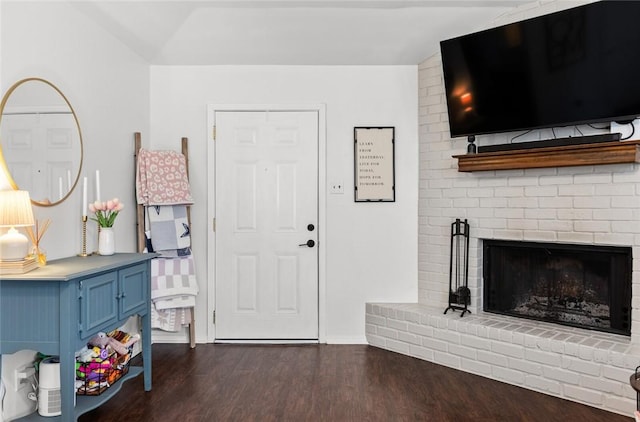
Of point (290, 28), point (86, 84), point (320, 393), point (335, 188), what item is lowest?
point (320, 393)

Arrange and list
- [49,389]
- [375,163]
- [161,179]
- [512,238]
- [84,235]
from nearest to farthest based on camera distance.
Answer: [49,389] → [84,235] → [512,238] → [161,179] → [375,163]

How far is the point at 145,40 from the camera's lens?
380cm

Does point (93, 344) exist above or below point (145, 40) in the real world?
below

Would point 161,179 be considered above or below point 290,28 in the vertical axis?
below

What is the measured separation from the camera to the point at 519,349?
3.31 metres

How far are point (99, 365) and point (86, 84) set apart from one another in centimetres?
181

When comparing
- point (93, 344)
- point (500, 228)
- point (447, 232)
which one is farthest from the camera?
point (447, 232)

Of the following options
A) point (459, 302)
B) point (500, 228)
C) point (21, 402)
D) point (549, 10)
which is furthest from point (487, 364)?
point (21, 402)

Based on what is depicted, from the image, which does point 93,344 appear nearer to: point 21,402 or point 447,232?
point 21,402

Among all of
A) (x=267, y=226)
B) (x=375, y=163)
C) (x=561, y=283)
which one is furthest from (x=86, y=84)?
(x=561, y=283)

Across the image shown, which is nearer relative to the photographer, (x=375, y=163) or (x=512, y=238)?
(x=512, y=238)

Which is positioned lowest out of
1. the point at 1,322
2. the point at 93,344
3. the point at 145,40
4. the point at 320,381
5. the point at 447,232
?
the point at 320,381

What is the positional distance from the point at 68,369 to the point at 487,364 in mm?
2660

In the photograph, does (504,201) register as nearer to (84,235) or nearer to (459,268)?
(459,268)
